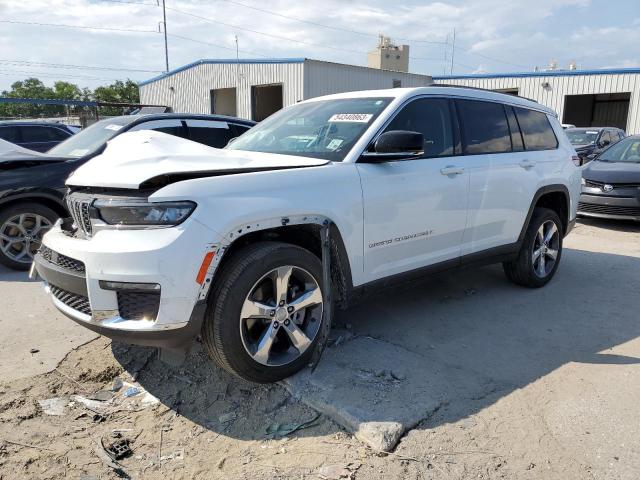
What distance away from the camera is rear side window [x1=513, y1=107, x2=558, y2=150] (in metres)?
5.13

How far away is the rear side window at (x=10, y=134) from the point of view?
35.4ft

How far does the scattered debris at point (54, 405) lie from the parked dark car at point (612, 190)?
8.73 m

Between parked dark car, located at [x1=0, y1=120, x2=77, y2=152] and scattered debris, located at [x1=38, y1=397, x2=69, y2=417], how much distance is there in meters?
8.93

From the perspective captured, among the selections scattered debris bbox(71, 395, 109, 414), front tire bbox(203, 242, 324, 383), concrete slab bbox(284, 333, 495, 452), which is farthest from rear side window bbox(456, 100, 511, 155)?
scattered debris bbox(71, 395, 109, 414)

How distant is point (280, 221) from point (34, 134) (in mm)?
10345

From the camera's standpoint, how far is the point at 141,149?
3287mm

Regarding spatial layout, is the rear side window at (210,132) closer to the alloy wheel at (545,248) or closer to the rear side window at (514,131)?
the rear side window at (514,131)

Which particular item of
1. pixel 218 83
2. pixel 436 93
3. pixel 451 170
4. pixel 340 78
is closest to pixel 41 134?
pixel 436 93

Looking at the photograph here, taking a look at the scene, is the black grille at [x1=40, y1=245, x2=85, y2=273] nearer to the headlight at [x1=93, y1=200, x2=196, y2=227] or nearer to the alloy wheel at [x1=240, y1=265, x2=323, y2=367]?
the headlight at [x1=93, y1=200, x2=196, y2=227]

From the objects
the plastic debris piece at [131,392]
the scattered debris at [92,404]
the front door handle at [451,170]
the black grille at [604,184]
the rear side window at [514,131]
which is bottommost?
the scattered debris at [92,404]

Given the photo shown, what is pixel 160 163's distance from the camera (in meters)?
2.99

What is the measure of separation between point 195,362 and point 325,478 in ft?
4.78

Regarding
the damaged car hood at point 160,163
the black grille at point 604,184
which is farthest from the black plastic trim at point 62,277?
the black grille at point 604,184

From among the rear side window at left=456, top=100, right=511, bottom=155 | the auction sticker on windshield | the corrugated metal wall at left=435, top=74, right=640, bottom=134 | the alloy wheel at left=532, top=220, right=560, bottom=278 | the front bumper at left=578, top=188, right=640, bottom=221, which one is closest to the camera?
the auction sticker on windshield
